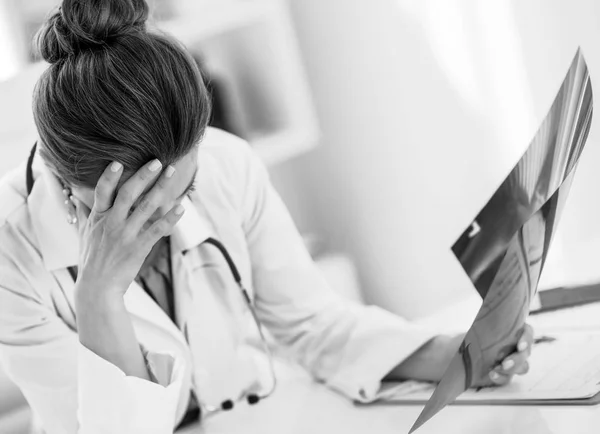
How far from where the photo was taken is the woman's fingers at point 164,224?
1026 millimetres

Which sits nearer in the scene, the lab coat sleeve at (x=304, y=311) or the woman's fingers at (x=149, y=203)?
the woman's fingers at (x=149, y=203)

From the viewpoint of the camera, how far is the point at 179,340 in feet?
3.86

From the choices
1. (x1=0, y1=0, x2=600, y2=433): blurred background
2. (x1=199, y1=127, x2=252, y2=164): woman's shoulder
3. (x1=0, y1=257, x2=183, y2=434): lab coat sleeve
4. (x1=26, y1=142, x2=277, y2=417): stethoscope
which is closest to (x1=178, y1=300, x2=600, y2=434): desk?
(x1=26, y1=142, x2=277, y2=417): stethoscope

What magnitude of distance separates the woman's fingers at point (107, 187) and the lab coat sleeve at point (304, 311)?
1.06 feet

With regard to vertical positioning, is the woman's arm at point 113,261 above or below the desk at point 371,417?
above

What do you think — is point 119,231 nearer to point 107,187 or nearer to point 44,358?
point 107,187

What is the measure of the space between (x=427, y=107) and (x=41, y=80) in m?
1.49

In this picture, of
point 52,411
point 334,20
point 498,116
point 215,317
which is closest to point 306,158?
point 334,20

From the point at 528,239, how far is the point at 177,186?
0.44 meters

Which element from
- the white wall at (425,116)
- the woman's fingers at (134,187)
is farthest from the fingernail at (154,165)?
the white wall at (425,116)

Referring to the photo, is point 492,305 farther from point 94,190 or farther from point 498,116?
point 498,116


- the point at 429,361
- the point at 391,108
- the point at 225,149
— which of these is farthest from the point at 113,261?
the point at 391,108

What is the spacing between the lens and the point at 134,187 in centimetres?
97

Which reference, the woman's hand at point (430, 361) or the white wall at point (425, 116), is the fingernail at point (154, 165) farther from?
the white wall at point (425, 116)
